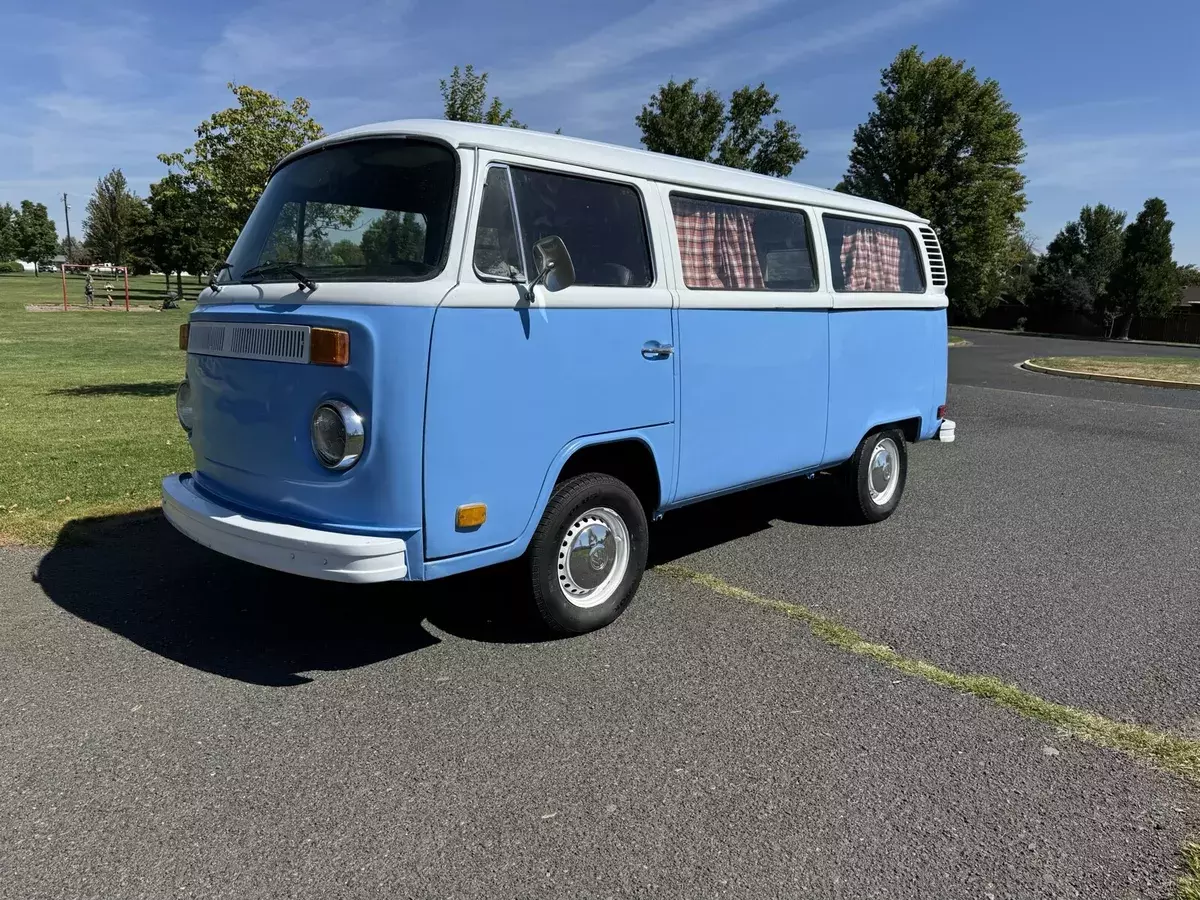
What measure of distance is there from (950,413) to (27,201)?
9913 centimetres

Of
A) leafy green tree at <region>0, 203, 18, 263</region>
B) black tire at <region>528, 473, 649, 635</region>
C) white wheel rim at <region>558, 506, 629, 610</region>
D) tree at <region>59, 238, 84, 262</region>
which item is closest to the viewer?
black tire at <region>528, 473, 649, 635</region>

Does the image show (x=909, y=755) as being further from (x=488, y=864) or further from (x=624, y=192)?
(x=624, y=192)

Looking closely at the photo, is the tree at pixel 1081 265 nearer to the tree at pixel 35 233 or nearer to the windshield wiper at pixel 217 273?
the windshield wiper at pixel 217 273

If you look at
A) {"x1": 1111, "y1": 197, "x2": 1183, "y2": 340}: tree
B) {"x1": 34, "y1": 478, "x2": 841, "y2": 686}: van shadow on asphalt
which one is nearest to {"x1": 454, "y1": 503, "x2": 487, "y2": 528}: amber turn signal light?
{"x1": 34, "y1": 478, "x2": 841, "y2": 686}: van shadow on asphalt

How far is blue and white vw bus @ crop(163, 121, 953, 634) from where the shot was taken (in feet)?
11.2

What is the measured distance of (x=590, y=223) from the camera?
409 centimetres

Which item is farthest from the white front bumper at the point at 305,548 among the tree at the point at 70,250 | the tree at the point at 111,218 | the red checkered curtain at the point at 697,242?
the tree at the point at 70,250

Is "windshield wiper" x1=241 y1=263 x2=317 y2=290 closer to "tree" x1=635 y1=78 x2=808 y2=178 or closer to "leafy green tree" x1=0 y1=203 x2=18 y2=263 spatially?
"tree" x1=635 y1=78 x2=808 y2=178

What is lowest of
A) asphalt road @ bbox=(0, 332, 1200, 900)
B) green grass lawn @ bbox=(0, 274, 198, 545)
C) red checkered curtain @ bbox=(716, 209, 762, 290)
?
asphalt road @ bbox=(0, 332, 1200, 900)

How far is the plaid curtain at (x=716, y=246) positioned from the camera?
4562 mm

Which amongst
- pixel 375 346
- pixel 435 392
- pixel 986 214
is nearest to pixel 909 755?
pixel 435 392

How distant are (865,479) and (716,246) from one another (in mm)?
2314

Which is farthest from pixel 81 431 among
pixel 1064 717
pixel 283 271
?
pixel 1064 717

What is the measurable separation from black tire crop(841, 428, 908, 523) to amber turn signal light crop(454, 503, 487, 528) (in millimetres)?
3360
